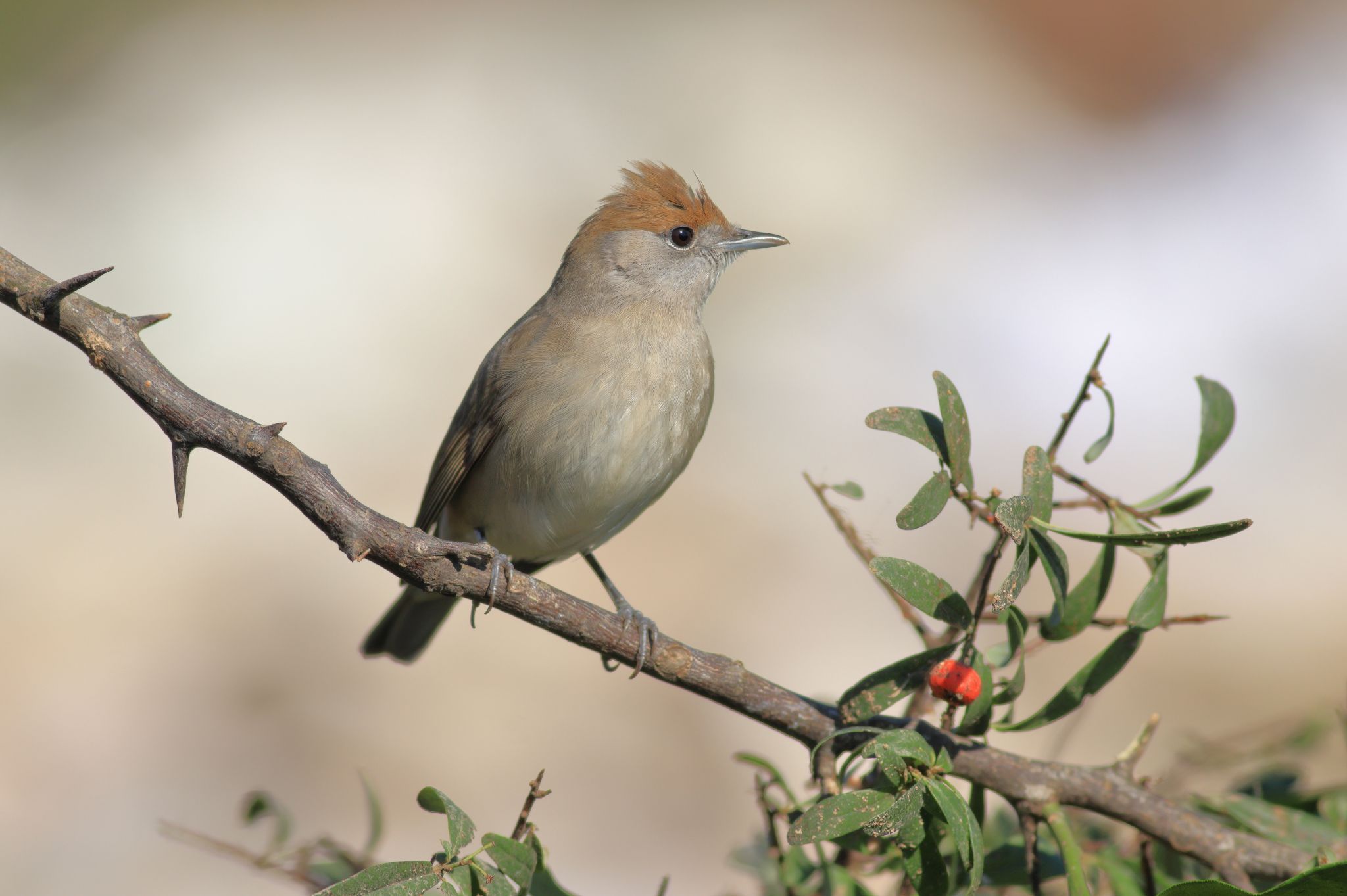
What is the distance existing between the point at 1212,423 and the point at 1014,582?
863mm

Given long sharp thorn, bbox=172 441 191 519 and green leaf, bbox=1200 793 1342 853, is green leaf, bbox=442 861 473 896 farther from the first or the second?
green leaf, bbox=1200 793 1342 853

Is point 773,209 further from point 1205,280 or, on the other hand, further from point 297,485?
point 297,485

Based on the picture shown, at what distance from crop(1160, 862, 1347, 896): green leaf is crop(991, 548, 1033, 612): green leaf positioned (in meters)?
0.45

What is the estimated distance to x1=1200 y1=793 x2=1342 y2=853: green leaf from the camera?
2395 mm

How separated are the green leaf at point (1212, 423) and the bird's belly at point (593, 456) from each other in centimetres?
175

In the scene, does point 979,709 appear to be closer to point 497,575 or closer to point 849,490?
point 849,490

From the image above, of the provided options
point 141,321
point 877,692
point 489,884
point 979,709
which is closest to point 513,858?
point 489,884

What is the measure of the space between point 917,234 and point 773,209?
1.19m

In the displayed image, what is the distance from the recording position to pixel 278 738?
20.1 feet

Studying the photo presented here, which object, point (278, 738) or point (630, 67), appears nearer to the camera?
point (278, 738)

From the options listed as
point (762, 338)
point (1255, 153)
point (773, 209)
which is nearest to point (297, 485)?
point (762, 338)

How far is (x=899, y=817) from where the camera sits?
1806mm

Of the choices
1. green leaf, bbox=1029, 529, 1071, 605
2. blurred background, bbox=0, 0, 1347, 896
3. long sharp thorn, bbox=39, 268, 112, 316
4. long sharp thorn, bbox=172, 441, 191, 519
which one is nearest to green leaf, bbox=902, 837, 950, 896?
green leaf, bbox=1029, 529, 1071, 605

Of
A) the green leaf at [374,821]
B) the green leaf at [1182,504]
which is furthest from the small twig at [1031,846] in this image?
the green leaf at [374,821]
